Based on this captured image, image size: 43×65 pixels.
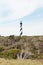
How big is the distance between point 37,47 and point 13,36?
76.6 feet

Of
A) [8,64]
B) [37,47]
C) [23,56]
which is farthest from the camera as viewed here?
[37,47]

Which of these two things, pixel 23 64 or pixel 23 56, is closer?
pixel 23 64

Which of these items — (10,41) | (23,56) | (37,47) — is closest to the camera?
(23,56)

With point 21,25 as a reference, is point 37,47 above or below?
below

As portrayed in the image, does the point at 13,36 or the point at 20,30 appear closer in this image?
the point at 20,30

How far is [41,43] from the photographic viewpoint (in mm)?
69688

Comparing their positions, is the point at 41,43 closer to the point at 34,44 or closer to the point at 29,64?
the point at 34,44

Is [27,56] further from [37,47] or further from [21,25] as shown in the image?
[37,47]

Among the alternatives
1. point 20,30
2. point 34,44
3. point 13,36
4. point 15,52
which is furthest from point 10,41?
point 15,52

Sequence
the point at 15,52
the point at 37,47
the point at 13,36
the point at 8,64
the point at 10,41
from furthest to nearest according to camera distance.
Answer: the point at 13,36, the point at 10,41, the point at 37,47, the point at 15,52, the point at 8,64

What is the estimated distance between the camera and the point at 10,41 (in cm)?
8219

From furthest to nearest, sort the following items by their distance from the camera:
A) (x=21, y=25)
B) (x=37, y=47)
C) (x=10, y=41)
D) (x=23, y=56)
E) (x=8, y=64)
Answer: (x=10, y=41) < (x=37, y=47) < (x=21, y=25) < (x=23, y=56) < (x=8, y=64)

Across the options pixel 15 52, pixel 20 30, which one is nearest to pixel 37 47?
pixel 20 30

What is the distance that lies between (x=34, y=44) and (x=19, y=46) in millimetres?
5467
